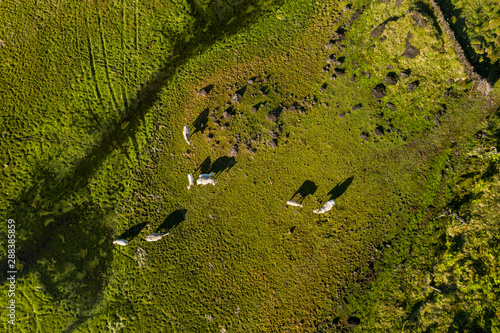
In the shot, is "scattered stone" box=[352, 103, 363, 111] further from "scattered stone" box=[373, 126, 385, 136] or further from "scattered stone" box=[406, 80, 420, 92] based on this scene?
"scattered stone" box=[406, 80, 420, 92]

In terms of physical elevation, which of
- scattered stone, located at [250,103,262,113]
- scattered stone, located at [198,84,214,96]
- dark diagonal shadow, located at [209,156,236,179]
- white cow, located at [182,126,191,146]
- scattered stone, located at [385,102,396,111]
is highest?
scattered stone, located at [198,84,214,96]

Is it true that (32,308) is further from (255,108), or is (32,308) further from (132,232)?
(255,108)

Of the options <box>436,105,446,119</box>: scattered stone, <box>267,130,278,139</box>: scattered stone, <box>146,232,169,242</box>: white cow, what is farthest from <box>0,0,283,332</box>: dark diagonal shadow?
<box>436,105,446,119</box>: scattered stone

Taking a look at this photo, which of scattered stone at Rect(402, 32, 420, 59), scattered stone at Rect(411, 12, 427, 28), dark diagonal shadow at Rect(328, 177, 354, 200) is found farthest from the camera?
dark diagonal shadow at Rect(328, 177, 354, 200)

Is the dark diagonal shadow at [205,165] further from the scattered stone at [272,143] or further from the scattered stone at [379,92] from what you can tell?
the scattered stone at [379,92]

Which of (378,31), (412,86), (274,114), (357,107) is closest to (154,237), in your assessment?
(274,114)

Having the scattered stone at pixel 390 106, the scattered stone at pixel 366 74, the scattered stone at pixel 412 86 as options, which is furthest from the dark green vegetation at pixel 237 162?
the scattered stone at pixel 366 74
